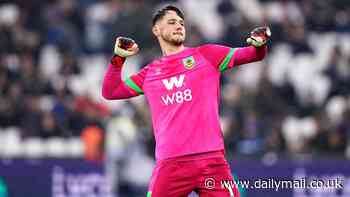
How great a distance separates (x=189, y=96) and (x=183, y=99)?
0.17 feet

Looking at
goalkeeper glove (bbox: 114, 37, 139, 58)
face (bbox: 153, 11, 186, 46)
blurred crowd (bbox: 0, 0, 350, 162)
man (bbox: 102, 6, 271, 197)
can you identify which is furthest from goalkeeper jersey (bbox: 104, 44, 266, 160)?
blurred crowd (bbox: 0, 0, 350, 162)

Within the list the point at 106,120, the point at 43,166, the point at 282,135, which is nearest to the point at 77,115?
the point at 106,120

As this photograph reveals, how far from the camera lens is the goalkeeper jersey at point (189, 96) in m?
8.24

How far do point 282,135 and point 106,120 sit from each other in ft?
10.2

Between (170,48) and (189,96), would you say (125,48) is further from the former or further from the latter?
(189,96)

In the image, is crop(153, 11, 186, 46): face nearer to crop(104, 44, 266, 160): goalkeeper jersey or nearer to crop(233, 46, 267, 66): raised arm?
crop(104, 44, 266, 160): goalkeeper jersey

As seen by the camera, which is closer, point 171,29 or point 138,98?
point 171,29

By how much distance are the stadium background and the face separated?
555 cm

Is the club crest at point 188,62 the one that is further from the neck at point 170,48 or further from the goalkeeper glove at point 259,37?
the goalkeeper glove at point 259,37

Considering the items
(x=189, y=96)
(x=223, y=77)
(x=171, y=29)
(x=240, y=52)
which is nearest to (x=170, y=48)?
(x=171, y=29)

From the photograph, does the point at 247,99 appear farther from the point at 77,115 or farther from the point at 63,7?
the point at 63,7

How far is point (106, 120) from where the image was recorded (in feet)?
58.3

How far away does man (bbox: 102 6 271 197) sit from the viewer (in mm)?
8188

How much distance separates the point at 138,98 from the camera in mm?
18062
